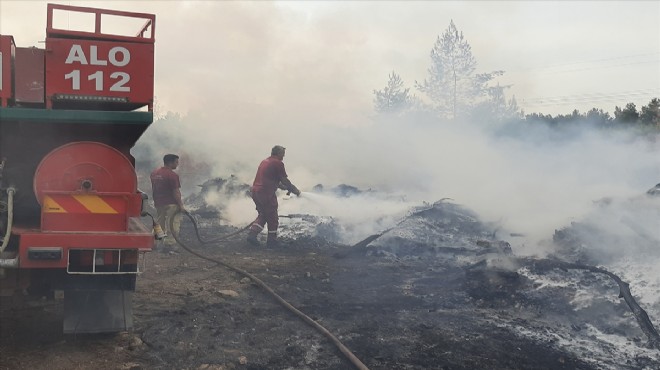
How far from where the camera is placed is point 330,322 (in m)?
5.56

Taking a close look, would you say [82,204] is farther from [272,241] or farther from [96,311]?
[272,241]

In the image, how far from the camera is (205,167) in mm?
22828

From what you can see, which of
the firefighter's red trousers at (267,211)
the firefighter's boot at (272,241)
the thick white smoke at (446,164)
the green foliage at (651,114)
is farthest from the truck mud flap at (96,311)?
the green foliage at (651,114)

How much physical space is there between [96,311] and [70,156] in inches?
56.3

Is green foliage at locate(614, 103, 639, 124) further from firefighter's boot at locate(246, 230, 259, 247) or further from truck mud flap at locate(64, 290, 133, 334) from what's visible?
truck mud flap at locate(64, 290, 133, 334)

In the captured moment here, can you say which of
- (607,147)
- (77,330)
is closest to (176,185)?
(77,330)

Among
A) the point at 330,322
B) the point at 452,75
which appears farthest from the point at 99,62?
the point at 452,75

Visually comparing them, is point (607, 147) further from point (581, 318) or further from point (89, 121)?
point (89, 121)

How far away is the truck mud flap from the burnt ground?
19cm

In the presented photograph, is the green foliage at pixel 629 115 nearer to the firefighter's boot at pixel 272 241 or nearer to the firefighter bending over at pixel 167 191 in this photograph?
the firefighter's boot at pixel 272 241

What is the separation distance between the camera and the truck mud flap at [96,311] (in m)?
4.38

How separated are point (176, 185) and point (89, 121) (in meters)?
5.61

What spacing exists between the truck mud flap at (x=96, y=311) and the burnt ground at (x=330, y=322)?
188mm

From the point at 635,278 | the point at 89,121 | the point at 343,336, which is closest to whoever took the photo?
the point at 89,121
